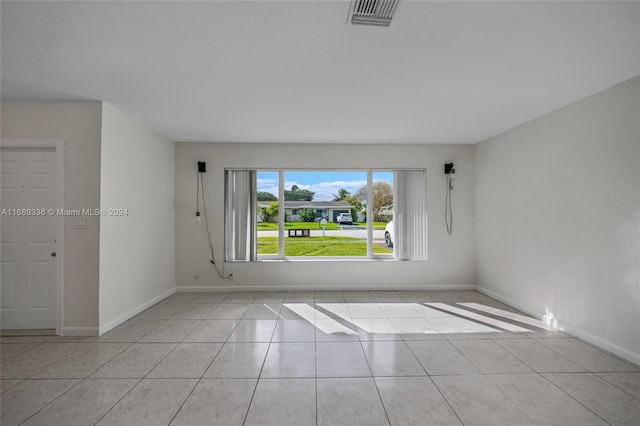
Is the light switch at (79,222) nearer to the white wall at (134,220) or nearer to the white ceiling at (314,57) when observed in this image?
the white wall at (134,220)

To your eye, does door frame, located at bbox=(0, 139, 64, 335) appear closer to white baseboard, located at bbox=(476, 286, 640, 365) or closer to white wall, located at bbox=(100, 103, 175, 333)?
white wall, located at bbox=(100, 103, 175, 333)

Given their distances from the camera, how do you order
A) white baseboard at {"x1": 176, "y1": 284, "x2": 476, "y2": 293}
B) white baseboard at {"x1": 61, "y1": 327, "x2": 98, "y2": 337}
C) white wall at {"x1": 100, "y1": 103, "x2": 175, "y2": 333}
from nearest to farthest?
white baseboard at {"x1": 61, "y1": 327, "x2": 98, "y2": 337}, white wall at {"x1": 100, "y1": 103, "x2": 175, "y2": 333}, white baseboard at {"x1": 176, "y1": 284, "x2": 476, "y2": 293}

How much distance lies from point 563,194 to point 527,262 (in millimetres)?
1046

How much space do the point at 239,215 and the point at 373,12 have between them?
3.94 meters

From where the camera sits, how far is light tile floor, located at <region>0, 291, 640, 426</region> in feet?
6.55

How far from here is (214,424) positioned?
190cm

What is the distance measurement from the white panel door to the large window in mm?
2300

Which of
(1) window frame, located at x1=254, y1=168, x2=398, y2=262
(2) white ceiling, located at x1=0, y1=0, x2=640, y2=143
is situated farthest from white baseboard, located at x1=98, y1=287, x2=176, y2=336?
(2) white ceiling, located at x1=0, y1=0, x2=640, y2=143

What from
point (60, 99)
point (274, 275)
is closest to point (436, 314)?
point (274, 275)

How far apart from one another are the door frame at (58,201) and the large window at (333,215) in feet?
7.31

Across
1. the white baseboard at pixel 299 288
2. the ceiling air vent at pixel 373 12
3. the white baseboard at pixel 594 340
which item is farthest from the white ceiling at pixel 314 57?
the white baseboard at pixel 299 288

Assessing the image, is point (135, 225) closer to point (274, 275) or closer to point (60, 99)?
point (60, 99)

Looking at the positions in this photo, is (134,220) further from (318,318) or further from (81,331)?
(318,318)

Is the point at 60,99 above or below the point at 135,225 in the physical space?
above
